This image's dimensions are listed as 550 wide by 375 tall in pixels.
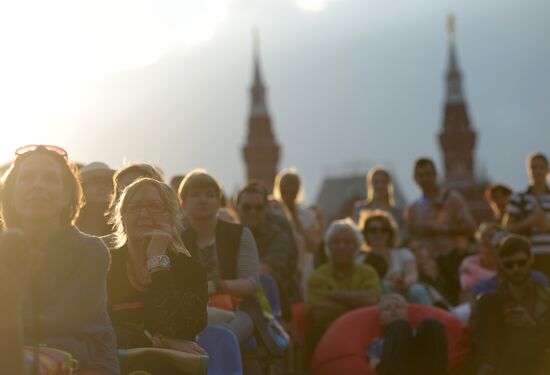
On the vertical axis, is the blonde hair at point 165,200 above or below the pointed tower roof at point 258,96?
below

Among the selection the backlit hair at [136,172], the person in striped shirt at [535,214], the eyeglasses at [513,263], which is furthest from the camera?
the person in striped shirt at [535,214]

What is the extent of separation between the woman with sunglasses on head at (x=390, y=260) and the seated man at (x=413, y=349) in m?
1.32

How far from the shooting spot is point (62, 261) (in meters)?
4.44

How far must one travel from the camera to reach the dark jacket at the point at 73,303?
14.3ft

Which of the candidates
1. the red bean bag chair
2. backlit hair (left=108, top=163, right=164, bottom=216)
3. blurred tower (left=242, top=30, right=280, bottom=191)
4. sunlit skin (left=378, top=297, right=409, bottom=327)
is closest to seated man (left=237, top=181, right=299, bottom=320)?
the red bean bag chair

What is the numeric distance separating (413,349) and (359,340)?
1.69ft

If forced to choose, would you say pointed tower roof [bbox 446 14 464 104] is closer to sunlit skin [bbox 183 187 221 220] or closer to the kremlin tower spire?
the kremlin tower spire

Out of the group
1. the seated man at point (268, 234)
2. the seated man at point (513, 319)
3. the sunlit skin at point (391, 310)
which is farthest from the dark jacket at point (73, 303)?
the sunlit skin at point (391, 310)

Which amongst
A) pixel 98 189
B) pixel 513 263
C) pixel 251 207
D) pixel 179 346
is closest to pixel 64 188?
pixel 179 346

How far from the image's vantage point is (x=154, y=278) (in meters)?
4.89

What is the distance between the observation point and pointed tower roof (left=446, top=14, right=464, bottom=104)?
8088cm

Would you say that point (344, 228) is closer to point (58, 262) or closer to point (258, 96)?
point (58, 262)

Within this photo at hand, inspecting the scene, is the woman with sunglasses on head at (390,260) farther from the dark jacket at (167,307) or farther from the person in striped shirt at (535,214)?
the dark jacket at (167,307)

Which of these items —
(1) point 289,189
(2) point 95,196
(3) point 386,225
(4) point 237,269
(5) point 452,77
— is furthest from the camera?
(5) point 452,77
